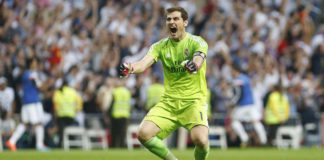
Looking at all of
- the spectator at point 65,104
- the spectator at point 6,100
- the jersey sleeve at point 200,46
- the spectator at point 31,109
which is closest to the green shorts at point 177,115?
the jersey sleeve at point 200,46

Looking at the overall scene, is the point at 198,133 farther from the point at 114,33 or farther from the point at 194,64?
the point at 114,33

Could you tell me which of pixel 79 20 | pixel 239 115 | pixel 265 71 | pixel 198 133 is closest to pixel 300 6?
pixel 265 71

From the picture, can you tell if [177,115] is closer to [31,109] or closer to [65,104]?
[31,109]

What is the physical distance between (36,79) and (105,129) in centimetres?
405

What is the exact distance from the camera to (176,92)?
Result: 1499 cm

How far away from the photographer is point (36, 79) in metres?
26.8

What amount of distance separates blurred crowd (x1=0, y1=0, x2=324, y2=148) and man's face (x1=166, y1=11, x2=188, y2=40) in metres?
14.1

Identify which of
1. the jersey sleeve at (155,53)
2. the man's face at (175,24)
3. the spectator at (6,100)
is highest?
the man's face at (175,24)

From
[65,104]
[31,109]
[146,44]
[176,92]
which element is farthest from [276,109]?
[176,92]

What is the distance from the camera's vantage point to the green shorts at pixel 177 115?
14766 mm

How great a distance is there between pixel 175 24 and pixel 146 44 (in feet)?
53.7

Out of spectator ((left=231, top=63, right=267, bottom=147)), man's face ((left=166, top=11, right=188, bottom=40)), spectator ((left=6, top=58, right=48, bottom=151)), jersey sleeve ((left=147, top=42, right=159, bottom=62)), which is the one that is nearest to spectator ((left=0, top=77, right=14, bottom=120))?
spectator ((left=6, top=58, right=48, bottom=151))

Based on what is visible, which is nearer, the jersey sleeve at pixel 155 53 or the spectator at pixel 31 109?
the jersey sleeve at pixel 155 53

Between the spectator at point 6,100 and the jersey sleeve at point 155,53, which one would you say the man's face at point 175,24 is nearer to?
the jersey sleeve at point 155,53
